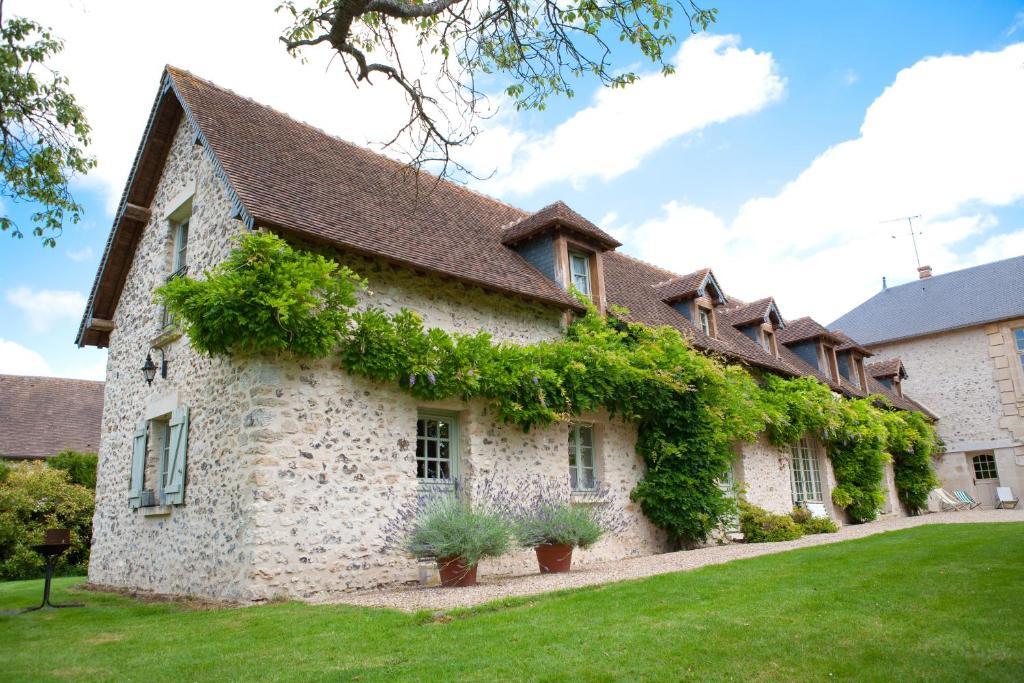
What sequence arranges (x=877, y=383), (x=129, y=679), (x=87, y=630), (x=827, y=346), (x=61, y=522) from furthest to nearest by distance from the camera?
(x=877, y=383)
(x=827, y=346)
(x=61, y=522)
(x=87, y=630)
(x=129, y=679)

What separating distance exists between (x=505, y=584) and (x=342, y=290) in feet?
13.2

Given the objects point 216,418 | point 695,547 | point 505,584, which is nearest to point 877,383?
point 695,547

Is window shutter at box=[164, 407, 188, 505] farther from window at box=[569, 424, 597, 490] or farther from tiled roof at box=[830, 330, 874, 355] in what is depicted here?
tiled roof at box=[830, 330, 874, 355]

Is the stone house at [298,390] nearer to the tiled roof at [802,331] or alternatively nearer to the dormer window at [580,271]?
the dormer window at [580,271]

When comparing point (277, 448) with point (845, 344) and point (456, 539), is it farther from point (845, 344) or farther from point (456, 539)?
point (845, 344)

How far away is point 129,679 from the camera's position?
4.99 meters

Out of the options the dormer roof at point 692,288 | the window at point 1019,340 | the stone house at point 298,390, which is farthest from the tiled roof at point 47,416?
the window at point 1019,340

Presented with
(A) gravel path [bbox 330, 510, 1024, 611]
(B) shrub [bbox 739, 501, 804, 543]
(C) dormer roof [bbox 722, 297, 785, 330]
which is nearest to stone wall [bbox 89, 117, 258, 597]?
(A) gravel path [bbox 330, 510, 1024, 611]

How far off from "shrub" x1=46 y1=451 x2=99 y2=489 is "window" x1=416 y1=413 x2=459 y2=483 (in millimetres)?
12229

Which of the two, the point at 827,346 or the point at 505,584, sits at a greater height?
the point at 827,346

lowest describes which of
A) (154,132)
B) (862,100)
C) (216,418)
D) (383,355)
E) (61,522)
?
(61,522)

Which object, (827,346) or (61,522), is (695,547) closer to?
(827,346)

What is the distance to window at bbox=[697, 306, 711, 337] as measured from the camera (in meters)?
16.5

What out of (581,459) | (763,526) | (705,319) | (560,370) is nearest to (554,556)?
(581,459)
